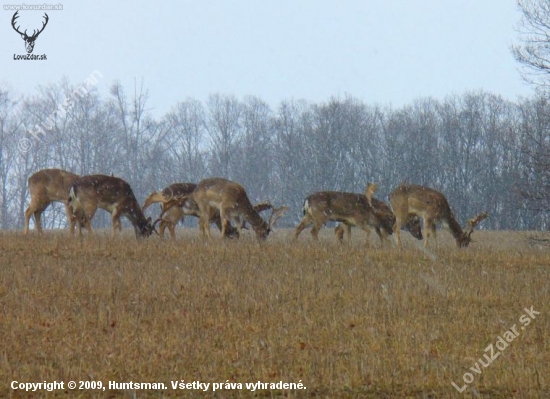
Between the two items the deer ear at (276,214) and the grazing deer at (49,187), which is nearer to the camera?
the deer ear at (276,214)

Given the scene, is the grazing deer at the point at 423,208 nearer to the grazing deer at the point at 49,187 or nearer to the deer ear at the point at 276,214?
the deer ear at the point at 276,214

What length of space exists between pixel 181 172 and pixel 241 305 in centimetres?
5593

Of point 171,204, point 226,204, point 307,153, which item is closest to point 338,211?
point 226,204

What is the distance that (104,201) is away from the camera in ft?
63.6

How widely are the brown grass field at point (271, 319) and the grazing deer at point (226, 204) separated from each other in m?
3.83

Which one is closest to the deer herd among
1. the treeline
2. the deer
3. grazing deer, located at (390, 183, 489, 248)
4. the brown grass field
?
grazing deer, located at (390, 183, 489, 248)

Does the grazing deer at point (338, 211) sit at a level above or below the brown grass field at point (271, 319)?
above

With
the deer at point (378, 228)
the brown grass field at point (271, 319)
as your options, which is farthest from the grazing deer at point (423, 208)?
the brown grass field at point (271, 319)

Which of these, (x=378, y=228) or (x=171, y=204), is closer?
(x=378, y=228)

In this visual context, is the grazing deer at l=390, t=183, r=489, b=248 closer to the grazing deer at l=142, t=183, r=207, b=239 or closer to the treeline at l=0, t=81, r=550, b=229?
the grazing deer at l=142, t=183, r=207, b=239

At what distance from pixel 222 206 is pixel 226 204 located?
4.1 inches

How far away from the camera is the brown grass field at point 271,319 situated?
25.8 feet

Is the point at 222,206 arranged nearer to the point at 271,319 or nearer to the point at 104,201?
the point at 104,201

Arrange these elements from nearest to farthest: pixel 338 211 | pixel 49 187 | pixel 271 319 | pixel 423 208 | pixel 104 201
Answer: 1. pixel 271 319
2. pixel 104 201
3. pixel 423 208
4. pixel 338 211
5. pixel 49 187
